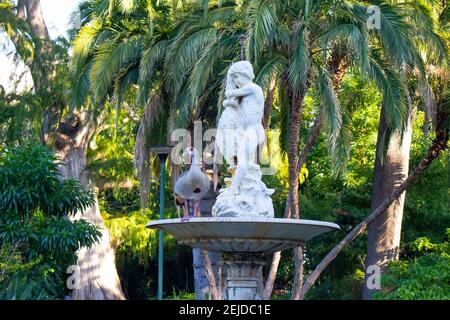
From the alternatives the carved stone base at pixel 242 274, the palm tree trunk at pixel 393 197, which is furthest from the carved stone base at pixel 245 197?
the palm tree trunk at pixel 393 197

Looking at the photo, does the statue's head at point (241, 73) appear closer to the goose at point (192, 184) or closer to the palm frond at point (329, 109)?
the goose at point (192, 184)

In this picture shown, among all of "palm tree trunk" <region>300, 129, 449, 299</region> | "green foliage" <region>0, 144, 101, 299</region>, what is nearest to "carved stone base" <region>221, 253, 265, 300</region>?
"green foliage" <region>0, 144, 101, 299</region>

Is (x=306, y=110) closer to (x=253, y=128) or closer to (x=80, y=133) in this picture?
(x=80, y=133)

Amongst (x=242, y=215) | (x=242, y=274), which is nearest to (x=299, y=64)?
(x=242, y=215)

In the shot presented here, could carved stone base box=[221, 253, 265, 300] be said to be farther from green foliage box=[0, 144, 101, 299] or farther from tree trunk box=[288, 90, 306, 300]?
tree trunk box=[288, 90, 306, 300]

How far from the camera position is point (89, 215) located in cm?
2917

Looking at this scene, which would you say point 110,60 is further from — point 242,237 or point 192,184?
point 242,237

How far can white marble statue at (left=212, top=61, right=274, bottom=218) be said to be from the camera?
44.2ft

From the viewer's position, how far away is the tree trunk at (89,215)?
1160 inches

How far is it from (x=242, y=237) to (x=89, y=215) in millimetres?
17188

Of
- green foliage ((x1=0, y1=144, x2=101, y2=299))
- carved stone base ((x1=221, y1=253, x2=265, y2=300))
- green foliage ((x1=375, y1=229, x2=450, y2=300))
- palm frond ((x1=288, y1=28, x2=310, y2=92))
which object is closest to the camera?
carved stone base ((x1=221, y1=253, x2=265, y2=300))

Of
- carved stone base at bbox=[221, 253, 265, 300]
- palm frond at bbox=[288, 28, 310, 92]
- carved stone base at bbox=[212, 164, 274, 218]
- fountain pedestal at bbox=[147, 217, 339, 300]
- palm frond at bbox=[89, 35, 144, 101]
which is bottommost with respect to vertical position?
carved stone base at bbox=[221, 253, 265, 300]

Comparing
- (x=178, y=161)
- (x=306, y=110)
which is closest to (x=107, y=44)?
(x=178, y=161)

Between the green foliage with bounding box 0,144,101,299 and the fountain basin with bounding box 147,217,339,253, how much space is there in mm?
4200
